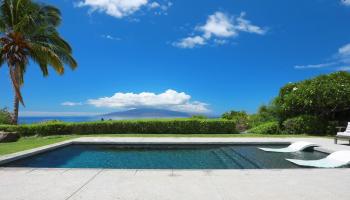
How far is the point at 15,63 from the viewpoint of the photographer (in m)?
20.8

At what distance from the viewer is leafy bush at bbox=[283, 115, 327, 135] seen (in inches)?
755

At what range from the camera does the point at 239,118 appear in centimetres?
2553

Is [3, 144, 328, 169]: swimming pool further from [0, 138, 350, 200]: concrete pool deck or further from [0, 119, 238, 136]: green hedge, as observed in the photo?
[0, 119, 238, 136]: green hedge

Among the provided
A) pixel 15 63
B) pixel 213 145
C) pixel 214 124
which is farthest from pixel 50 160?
pixel 15 63

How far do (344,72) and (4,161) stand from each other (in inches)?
786

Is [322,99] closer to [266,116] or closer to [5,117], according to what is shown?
[266,116]

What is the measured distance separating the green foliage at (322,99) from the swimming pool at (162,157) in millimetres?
7235

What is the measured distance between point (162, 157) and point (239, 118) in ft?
51.6

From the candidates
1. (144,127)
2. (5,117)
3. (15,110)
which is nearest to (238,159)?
(144,127)

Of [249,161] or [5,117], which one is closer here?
[249,161]

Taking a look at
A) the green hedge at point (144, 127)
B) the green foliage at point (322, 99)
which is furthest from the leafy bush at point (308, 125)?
the green hedge at point (144, 127)

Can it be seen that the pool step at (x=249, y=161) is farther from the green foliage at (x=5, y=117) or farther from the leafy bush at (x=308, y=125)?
the green foliage at (x=5, y=117)
